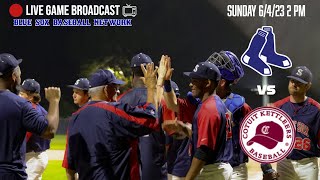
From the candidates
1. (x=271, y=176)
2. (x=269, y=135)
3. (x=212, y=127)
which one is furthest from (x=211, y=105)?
(x=269, y=135)

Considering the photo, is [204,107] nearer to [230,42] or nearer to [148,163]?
[148,163]

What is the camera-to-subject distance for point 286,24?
68.7ft

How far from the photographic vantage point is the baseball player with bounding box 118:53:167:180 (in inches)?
213

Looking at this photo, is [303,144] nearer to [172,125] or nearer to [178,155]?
[178,155]

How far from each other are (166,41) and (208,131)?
18.0 m

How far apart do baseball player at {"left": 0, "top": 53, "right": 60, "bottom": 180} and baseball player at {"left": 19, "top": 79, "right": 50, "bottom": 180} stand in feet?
12.6

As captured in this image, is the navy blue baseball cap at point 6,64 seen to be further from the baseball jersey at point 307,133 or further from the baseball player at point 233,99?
the baseball jersey at point 307,133

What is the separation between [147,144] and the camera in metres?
5.60

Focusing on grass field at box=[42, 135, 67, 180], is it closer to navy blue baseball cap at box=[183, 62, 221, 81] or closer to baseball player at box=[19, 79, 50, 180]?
baseball player at box=[19, 79, 50, 180]

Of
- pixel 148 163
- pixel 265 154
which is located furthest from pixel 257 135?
pixel 148 163

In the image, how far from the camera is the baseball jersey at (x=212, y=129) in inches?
178

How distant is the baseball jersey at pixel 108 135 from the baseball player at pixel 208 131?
447 millimetres

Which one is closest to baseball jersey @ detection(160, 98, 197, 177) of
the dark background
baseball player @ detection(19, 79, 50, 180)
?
baseball player @ detection(19, 79, 50, 180)

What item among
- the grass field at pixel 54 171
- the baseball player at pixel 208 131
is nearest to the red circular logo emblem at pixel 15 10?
the grass field at pixel 54 171
